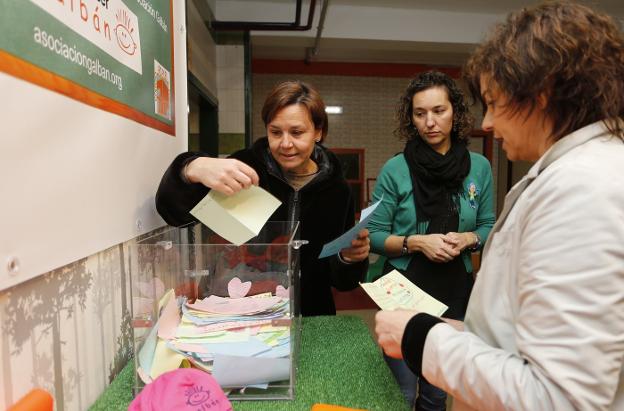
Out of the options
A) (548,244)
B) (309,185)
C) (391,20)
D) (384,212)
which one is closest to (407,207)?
(384,212)

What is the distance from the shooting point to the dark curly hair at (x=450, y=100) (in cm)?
162

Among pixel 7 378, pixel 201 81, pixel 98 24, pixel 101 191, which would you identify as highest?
pixel 201 81

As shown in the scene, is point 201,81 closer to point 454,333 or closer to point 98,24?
point 98,24

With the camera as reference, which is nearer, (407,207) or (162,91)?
(162,91)

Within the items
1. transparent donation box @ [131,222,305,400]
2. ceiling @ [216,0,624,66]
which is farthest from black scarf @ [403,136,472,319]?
ceiling @ [216,0,624,66]

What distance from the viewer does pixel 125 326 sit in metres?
1.05

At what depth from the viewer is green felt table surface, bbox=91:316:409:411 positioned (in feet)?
2.61

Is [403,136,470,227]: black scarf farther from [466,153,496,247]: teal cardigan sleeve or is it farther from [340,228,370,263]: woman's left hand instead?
[340,228,370,263]: woman's left hand

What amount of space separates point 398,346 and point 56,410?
628mm

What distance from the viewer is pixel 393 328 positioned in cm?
71

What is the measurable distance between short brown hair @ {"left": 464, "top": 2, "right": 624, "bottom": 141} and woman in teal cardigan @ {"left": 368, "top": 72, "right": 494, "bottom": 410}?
0.92 m

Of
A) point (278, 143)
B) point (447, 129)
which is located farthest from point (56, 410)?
point (447, 129)

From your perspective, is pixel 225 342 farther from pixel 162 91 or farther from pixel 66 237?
pixel 162 91

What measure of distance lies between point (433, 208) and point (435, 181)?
104mm
